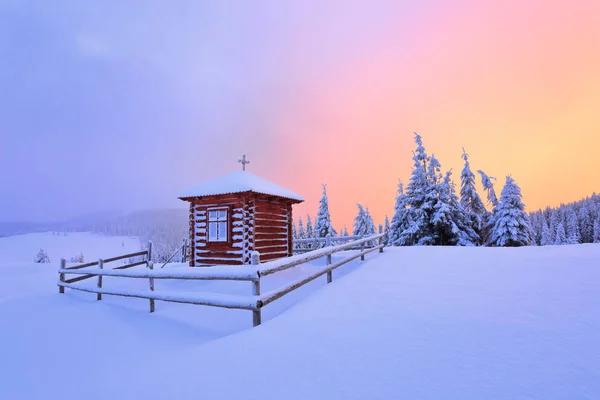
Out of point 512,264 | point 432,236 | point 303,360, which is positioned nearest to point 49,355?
point 303,360

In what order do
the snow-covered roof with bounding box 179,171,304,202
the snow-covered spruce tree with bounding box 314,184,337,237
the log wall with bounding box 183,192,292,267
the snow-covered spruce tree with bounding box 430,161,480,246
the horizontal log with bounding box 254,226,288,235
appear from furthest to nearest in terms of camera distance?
the snow-covered spruce tree with bounding box 314,184,337,237 < the snow-covered spruce tree with bounding box 430,161,480,246 < the horizontal log with bounding box 254,226,288,235 < the log wall with bounding box 183,192,292,267 < the snow-covered roof with bounding box 179,171,304,202

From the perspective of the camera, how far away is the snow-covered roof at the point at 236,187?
1245 centimetres

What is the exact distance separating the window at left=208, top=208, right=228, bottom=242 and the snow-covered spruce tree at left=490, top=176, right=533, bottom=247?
2025 cm

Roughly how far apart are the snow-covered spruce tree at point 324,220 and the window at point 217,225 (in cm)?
2169

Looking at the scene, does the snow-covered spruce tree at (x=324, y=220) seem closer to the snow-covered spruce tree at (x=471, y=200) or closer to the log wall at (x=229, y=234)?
the snow-covered spruce tree at (x=471, y=200)

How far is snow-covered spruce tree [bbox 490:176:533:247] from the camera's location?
2125cm

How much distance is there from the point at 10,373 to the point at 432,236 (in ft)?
70.8

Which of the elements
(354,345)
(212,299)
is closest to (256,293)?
(212,299)

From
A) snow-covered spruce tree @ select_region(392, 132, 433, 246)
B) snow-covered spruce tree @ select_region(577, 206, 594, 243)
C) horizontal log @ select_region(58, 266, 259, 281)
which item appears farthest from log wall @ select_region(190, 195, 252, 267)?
snow-covered spruce tree @ select_region(577, 206, 594, 243)

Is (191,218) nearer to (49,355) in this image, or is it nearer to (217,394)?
(49,355)

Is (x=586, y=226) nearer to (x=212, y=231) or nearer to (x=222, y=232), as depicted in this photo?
(x=222, y=232)

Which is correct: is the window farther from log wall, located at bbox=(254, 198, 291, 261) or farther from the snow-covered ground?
the snow-covered ground

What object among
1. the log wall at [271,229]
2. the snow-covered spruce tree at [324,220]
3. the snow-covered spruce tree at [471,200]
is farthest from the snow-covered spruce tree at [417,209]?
the snow-covered spruce tree at [324,220]

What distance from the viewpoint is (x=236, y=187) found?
12422 mm
